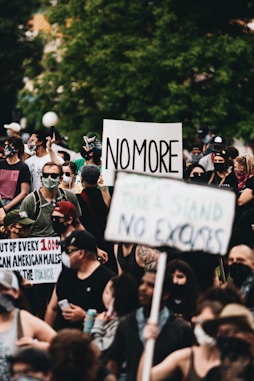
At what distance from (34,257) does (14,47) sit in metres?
43.3

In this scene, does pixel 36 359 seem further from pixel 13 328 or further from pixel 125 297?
pixel 125 297

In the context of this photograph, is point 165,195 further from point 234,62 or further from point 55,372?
point 234,62

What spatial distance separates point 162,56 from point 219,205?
28.9 metres

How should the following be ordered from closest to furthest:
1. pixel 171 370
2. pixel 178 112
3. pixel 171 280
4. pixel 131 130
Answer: pixel 171 370
pixel 171 280
pixel 131 130
pixel 178 112

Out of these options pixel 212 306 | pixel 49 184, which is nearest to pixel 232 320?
pixel 212 306

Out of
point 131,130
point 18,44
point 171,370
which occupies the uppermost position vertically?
point 18,44

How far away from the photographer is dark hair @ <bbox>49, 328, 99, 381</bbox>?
317 inches

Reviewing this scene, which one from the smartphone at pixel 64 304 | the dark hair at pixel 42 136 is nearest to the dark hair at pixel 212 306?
the smartphone at pixel 64 304

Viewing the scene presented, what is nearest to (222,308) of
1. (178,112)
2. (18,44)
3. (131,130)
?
(131,130)

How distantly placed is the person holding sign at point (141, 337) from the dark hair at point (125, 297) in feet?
0.54

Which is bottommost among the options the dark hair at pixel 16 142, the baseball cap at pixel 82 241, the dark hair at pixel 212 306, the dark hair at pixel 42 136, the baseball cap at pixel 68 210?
the dark hair at pixel 212 306

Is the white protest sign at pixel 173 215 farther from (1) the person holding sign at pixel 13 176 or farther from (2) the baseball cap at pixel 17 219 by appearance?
(1) the person holding sign at pixel 13 176

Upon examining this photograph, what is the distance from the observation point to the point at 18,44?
2197 inches

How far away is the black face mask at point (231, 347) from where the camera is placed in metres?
8.25
